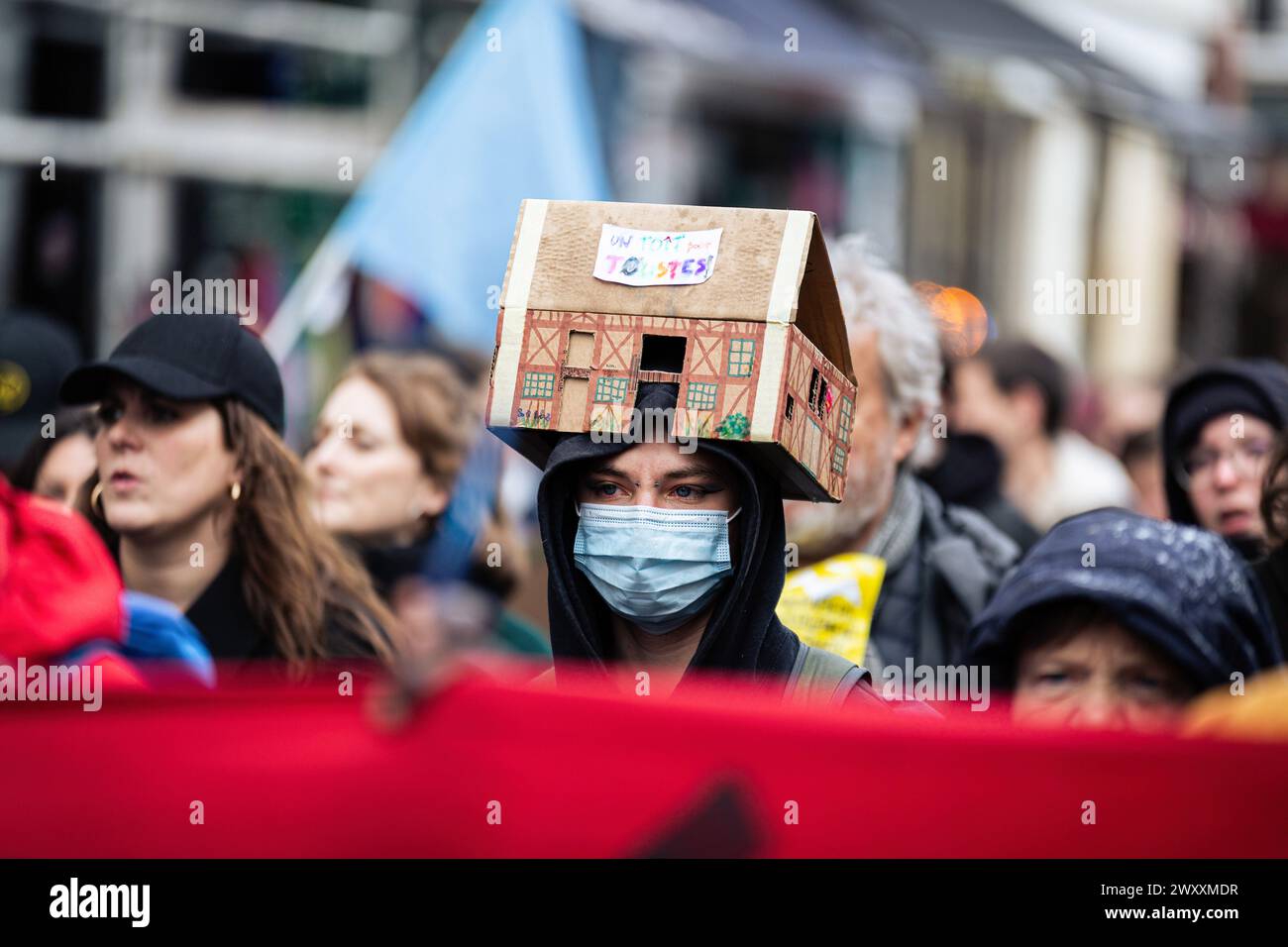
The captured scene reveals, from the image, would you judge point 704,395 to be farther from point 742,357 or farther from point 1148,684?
point 1148,684

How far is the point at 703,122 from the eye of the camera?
1633 centimetres

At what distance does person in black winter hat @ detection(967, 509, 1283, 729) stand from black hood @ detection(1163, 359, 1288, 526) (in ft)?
6.34

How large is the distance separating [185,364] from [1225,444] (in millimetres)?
2708

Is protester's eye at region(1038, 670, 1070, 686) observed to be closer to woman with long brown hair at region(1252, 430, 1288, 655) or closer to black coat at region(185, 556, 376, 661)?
woman with long brown hair at region(1252, 430, 1288, 655)

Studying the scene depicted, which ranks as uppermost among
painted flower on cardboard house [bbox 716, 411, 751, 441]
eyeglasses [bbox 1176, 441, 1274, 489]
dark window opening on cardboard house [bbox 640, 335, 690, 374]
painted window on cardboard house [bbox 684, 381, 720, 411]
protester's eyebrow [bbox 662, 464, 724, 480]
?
eyeglasses [bbox 1176, 441, 1274, 489]

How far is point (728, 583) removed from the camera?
329 cm

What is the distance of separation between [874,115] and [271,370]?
46.1 ft

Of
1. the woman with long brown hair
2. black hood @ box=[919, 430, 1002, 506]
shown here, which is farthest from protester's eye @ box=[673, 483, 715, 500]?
black hood @ box=[919, 430, 1002, 506]

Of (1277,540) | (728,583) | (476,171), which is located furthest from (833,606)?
(476,171)

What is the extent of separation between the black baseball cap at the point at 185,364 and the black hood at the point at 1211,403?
2480 millimetres

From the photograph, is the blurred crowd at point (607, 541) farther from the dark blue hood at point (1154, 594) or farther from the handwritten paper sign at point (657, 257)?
the handwritten paper sign at point (657, 257)

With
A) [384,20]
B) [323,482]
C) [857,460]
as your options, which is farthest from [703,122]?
[857,460]

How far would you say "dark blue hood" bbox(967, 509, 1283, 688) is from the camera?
3094 mm

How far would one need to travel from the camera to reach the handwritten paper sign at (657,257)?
10.4 ft
